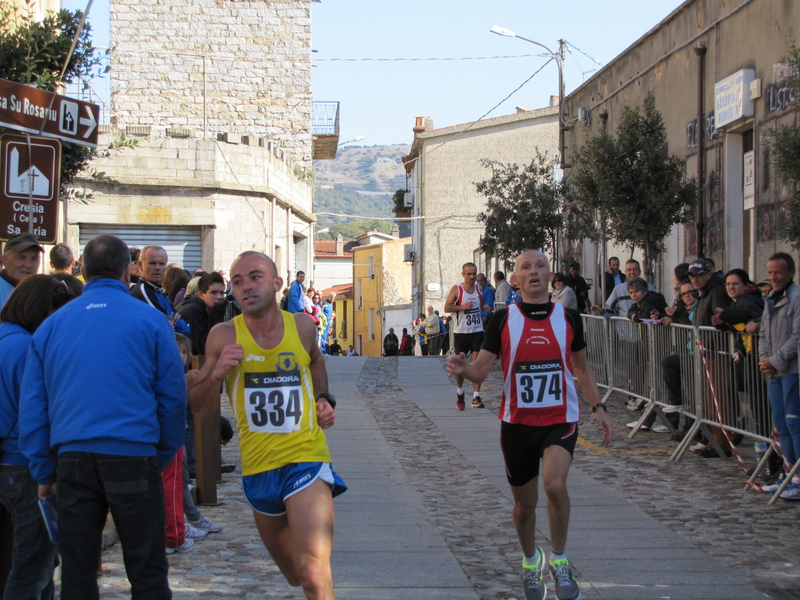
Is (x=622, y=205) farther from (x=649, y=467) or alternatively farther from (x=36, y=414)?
(x=36, y=414)

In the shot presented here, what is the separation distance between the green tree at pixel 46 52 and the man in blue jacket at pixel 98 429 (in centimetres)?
699

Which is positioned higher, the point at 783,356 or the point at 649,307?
the point at 649,307

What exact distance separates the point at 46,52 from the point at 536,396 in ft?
25.3

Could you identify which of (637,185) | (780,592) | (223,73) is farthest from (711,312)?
(223,73)

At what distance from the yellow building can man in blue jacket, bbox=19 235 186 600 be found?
1999 inches

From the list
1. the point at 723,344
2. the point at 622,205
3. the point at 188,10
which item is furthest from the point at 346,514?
the point at 188,10

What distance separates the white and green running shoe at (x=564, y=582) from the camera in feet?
15.6

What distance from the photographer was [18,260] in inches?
Answer: 217

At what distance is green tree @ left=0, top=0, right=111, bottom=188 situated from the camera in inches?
392

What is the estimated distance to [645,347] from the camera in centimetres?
1057

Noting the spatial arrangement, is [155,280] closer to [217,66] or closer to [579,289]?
[579,289]

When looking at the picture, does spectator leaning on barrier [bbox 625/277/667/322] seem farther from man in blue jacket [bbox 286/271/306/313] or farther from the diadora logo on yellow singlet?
man in blue jacket [bbox 286/271/306/313]

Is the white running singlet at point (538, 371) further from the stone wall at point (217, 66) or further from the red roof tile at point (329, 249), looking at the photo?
the red roof tile at point (329, 249)

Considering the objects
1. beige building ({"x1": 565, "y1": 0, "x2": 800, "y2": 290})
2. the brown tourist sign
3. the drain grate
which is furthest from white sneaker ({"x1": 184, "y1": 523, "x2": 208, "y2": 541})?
beige building ({"x1": 565, "y1": 0, "x2": 800, "y2": 290})
